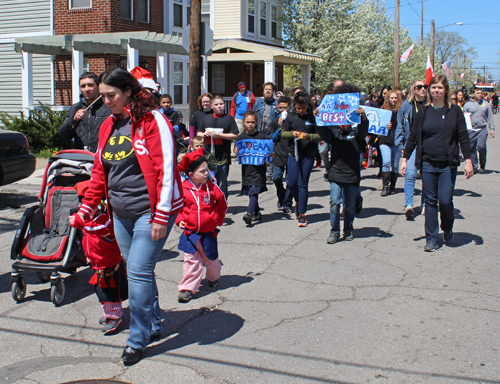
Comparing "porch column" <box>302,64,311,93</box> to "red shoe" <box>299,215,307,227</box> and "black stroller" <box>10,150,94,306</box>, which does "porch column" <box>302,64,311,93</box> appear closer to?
"red shoe" <box>299,215,307,227</box>

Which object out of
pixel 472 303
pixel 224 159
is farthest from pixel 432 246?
pixel 224 159

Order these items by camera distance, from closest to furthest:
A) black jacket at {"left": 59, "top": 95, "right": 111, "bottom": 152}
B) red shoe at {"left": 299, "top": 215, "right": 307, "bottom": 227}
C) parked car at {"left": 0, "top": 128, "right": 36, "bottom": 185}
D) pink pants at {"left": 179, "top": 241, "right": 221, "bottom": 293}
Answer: pink pants at {"left": 179, "top": 241, "right": 221, "bottom": 293}, black jacket at {"left": 59, "top": 95, "right": 111, "bottom": 152}, red shoe at {"left": 299, "top": 215, "right": 307, "bottom": 227}, parked car at {"left": 0, "top": 128, "right": 36, "bottom": 185}

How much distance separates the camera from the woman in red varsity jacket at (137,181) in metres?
3.80

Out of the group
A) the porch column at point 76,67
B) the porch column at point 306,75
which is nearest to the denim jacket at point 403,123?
the porch column at point 76,67

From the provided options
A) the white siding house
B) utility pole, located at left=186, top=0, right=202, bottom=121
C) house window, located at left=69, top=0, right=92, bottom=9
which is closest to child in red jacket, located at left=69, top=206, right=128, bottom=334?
utility pole, located at left=186, top=0, right=202, bottom=121

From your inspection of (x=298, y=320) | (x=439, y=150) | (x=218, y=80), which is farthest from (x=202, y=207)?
(x=218, y=80)

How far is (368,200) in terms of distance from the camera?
10.4 meters

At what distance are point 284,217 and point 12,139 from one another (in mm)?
5054

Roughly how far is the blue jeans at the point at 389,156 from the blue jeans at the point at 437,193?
3.71 meters

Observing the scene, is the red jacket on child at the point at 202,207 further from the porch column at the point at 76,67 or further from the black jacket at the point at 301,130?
the porch column at the point at 76,67

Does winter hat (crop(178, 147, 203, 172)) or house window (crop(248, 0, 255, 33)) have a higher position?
house window (crop(248, 0, 255, 33))

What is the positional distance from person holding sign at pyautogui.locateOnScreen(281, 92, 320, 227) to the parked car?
488 cm

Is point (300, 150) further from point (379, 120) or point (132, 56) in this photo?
point (132, 56)

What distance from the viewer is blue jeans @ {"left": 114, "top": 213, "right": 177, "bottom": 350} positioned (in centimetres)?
387
